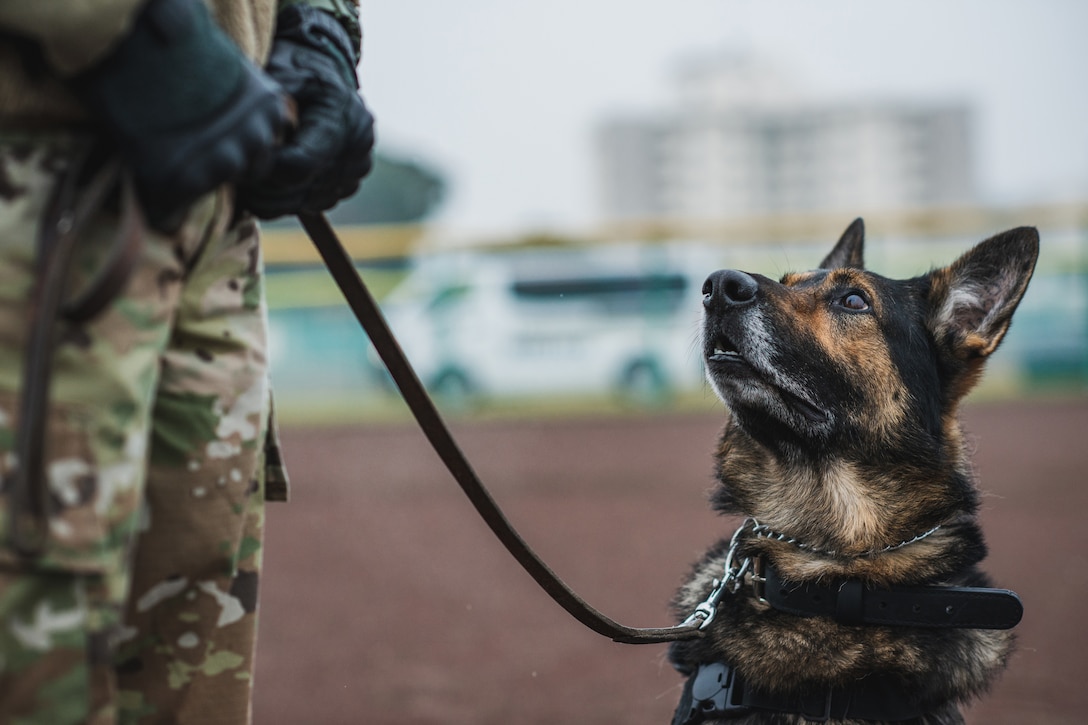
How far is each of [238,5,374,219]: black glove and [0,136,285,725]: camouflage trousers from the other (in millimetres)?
79

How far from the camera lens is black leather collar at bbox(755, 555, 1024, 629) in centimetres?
204

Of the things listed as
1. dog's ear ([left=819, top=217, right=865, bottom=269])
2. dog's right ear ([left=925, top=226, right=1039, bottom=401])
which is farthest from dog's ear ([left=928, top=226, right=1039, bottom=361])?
dog's ear ([left=819, top=217, right=865, bottom=269])

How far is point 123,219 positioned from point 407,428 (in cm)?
1400

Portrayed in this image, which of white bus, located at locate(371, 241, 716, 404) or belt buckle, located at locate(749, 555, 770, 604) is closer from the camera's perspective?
belt buckle, located at locate(749, 555, 770, 604)

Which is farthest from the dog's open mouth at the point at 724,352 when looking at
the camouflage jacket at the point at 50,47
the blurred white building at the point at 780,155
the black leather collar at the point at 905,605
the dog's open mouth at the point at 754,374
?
the blurred white building at the point at 780,155

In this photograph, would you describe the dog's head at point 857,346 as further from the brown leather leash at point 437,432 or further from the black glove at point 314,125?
the black glove at point 314,125

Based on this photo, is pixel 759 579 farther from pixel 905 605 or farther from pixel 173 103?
pixel 173 103

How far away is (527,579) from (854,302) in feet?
13.7

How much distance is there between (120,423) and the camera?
1.15m

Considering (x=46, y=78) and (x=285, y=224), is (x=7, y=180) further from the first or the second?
(x=285, y=224)

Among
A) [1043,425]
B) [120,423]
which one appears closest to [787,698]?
[120,423]

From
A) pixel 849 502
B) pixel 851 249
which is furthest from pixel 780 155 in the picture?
pixel 849 502

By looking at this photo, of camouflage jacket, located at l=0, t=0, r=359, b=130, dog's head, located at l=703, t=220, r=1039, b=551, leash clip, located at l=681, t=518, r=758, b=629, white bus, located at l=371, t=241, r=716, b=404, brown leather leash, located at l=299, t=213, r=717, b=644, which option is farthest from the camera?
white bus, located at l=371, t=241, r=716, b=404

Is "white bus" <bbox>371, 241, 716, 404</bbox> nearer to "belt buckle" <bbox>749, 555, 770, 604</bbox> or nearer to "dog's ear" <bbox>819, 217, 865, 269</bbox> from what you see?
"dog's ear" <bbox>819, 217, 865, 269</bbox>
